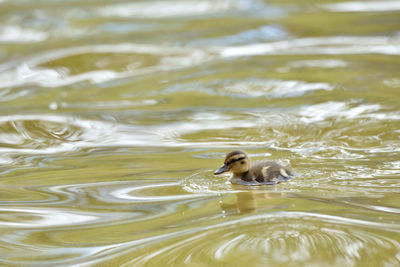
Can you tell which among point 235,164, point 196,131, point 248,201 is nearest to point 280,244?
point 248,201

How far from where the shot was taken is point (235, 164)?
4617 mm

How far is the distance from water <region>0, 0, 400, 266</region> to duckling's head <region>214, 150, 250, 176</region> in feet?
0.36

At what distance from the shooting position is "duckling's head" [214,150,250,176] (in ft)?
15.1

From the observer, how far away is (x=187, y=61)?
27.6ft

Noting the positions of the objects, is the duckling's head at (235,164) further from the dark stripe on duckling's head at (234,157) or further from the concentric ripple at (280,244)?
the concentric ripple at (280,244)

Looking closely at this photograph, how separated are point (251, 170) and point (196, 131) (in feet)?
4.20

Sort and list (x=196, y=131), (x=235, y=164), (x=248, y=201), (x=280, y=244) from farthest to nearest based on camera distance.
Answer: (x=196, y=131), (x=235, y=164), (x=248, y=201), (x=280, y=244)

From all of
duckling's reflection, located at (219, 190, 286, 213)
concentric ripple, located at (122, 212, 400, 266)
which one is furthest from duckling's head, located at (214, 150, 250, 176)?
concentric ripple, located at (122, 212, 400, 266)

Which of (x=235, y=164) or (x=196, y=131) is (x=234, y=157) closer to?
(x=235, y=164)

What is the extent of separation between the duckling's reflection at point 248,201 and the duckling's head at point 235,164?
231 millimetres

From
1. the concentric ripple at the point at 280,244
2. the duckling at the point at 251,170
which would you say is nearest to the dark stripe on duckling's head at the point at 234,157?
the duckling at the point at 251,170

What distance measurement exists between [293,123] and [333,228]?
2503mm

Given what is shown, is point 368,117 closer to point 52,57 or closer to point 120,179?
point 120,179

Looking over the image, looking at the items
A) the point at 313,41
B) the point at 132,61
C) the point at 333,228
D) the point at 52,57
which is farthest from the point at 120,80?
the point at 333,228
